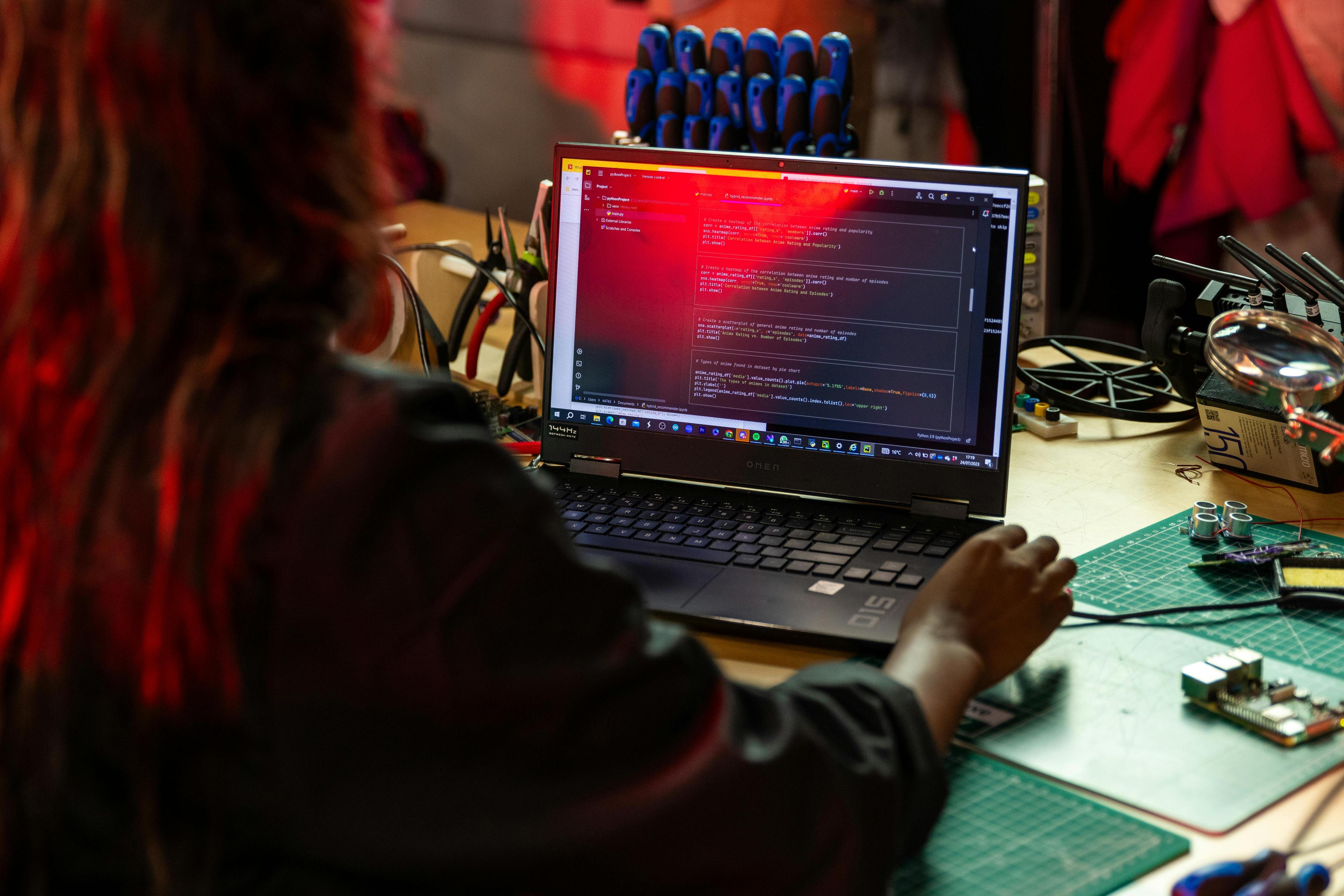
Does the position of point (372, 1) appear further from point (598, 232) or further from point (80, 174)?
point (598, 232)

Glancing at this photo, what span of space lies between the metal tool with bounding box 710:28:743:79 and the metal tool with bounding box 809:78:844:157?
0.12m

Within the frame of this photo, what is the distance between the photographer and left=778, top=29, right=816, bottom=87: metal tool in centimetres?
163

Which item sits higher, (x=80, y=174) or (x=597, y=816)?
(x=80, y=174)

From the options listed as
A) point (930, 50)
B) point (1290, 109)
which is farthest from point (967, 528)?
point (930, 50)

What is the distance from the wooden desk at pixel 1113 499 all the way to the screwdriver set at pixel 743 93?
1.73ft

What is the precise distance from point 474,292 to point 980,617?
0.98m

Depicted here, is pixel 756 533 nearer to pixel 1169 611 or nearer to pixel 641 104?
pixel 1169 611

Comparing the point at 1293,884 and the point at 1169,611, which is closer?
the point at 1293,884

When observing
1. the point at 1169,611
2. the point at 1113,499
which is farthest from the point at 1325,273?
the point at 1169,611

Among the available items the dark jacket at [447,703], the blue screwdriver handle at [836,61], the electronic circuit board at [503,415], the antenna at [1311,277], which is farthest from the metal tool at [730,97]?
the dark jacket at [447,703]

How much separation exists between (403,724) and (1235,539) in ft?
2.97

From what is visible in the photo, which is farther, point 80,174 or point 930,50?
point 930,50

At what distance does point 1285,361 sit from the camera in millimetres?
879

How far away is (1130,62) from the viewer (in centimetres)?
255
